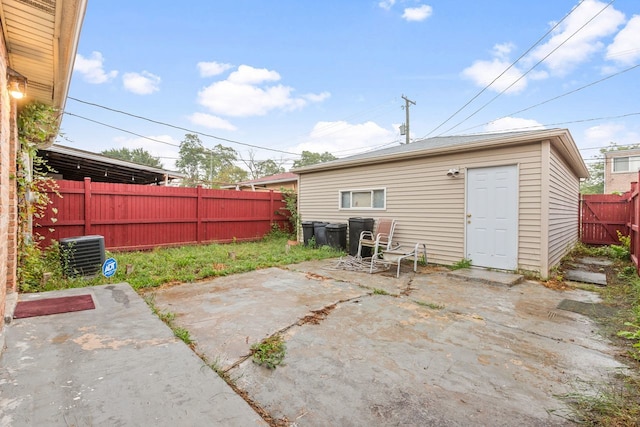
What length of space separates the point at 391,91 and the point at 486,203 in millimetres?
12706

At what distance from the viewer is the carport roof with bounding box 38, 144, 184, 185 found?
7351 millimetres

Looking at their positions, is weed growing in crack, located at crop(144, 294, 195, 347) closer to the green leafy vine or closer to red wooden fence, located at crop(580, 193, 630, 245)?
the green leafy vine

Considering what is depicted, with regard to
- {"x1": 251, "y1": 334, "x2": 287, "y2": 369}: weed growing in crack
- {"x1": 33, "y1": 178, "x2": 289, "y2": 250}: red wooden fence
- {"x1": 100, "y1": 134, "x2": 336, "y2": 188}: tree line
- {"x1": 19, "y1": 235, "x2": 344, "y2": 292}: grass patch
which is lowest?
{"x1": 251, "y1": 334, "x2": 287, "y2": 369}: weed growing in crack

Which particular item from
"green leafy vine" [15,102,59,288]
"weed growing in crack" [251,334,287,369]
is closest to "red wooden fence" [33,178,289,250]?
"green leafy vine" [15,102,59,288]

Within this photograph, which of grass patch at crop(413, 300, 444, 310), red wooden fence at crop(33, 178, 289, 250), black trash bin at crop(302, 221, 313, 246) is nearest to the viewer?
grass patch at crop(413, 300, 444, 310)

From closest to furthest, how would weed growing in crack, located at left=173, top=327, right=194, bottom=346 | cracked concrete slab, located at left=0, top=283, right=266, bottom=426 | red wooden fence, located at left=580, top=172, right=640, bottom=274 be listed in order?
1. cracked concrete slab, located at left=0, top=283, right=266, bottom=426
2. weed growing in crack, located at left=173, top=327, right=194, bottom=346
3. red wooden fence, located at left=580, top=172, right=640, bottom=274

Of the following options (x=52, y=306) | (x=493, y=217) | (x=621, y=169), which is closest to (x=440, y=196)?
(x=493, y=217)

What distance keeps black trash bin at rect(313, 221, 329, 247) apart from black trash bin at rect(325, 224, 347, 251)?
0.52 feet

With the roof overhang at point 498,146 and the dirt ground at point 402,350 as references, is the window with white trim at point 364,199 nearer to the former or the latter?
the roof overhang at point 498,146

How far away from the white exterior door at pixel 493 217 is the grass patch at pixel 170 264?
3.09 metres

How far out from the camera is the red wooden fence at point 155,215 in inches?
239

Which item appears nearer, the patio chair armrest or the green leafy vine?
the green leafy vine

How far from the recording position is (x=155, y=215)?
7.38 meters

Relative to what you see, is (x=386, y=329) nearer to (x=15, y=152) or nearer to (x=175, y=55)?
(x=15, y=152)
